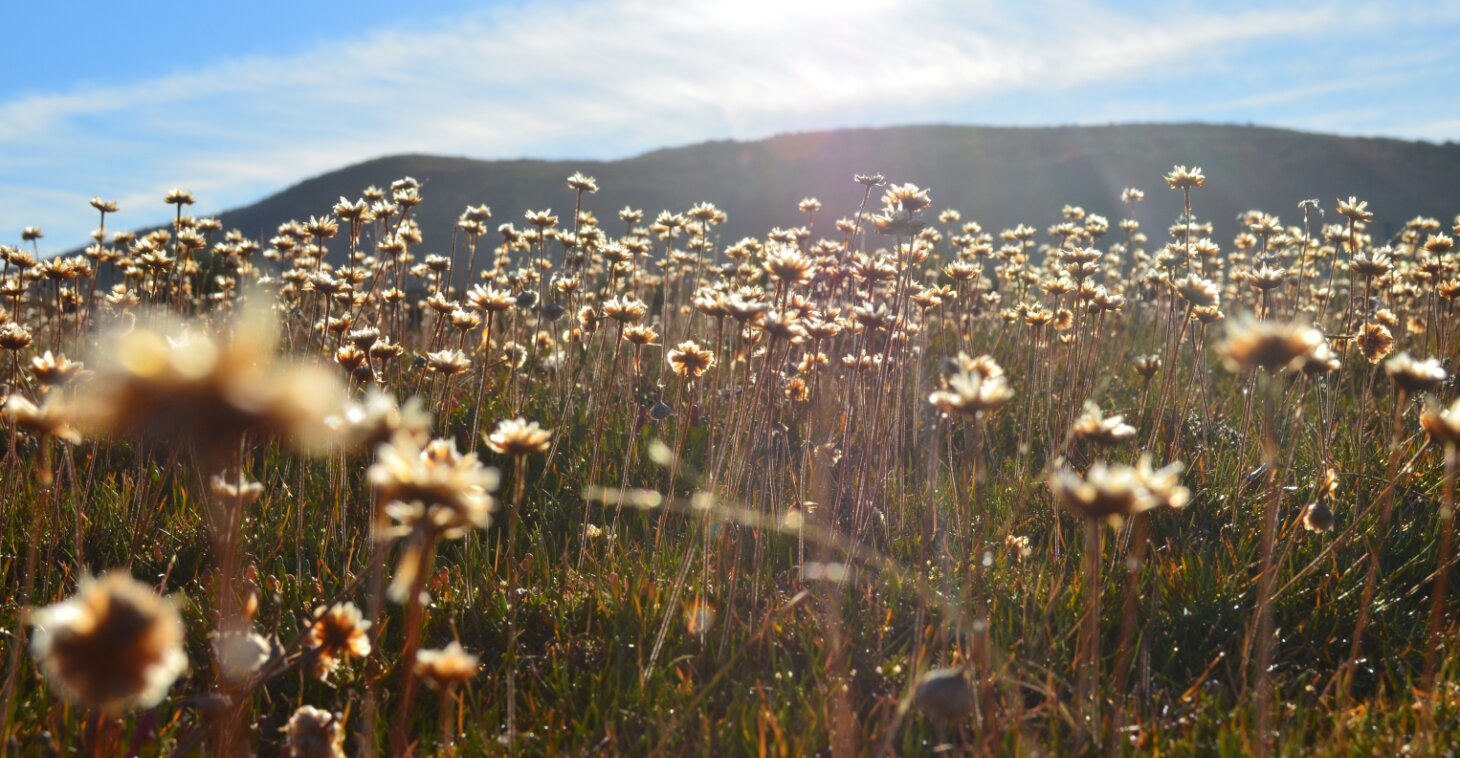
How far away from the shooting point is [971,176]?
161ft

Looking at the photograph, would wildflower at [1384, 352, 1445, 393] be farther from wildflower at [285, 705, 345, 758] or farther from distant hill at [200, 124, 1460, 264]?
distant hill at [200, 124, 1460, 264]

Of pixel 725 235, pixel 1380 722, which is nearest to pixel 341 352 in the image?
pixel 1380 722

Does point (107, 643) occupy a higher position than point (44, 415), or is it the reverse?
point (44, 415)

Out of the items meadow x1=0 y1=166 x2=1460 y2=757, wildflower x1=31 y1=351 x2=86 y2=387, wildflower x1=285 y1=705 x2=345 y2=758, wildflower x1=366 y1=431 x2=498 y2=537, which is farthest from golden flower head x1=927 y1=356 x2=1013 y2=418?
wildflower x1=31 y1=351 x2=86 y2=387

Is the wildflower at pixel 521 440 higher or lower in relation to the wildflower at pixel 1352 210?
lower

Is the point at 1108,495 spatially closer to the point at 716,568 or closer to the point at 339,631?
the point at 339,631

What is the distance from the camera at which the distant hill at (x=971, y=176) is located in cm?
4147

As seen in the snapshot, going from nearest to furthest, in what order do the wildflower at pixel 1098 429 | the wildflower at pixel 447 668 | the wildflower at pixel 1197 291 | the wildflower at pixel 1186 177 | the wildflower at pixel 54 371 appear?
1. the wildflower at pixel 447 668
2. the wildflower at pixel 1098 429
3. the wildflower at pixel 54 371
4. the wildflower at pixel 1197 291
5. the wildflower at pixel 1186 177

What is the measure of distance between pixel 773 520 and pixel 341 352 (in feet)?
5.09

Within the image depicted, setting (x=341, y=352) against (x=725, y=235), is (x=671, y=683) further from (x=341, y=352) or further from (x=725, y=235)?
(x=725, y=235)

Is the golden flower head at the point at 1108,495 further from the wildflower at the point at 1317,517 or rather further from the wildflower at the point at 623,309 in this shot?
the wildflower at the point at 623,309

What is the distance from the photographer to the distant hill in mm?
41469

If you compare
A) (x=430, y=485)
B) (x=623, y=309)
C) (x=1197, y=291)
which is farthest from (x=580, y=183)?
(x=430, y=485)

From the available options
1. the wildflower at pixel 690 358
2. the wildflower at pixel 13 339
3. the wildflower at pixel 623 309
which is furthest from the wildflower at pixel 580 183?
the wildflower at pixel 13 339
